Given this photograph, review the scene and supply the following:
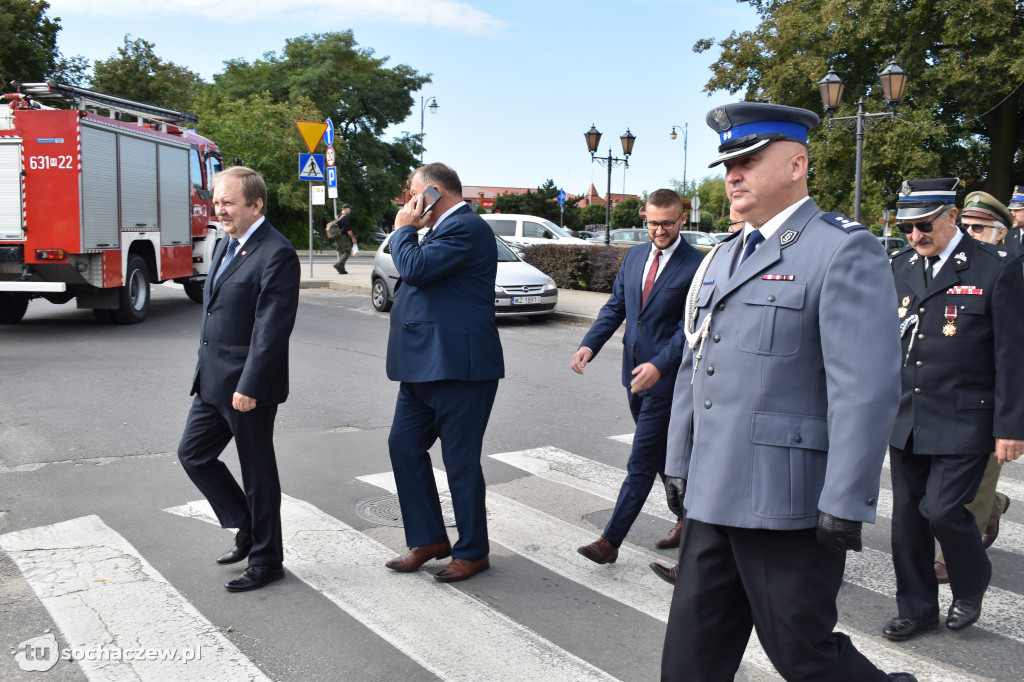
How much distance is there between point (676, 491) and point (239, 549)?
2505 mm

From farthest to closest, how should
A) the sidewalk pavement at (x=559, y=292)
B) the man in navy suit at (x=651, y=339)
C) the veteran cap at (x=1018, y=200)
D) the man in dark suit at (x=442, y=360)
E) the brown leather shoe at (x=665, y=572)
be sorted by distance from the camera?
the sidewalk pavement at (x=559, y=292)
the veteran cap at (x=1018, y=200)
the man in navy suit at (x=651, y=339)
the brown leather shoe at (x=665, y=572)
the man in dark suit at (x=442, y=360)

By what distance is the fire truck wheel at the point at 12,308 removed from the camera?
13.0 meters

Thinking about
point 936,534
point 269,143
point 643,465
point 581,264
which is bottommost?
point 936,534

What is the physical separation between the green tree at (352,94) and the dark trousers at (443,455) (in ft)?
151

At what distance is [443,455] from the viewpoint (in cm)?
429

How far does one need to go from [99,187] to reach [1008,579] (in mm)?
11700

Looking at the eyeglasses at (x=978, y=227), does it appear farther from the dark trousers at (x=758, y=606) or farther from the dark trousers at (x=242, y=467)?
the dark trousers at (x=242, y=467)

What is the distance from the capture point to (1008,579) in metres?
4.46

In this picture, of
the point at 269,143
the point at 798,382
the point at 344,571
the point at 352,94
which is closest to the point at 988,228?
the point at 798,382

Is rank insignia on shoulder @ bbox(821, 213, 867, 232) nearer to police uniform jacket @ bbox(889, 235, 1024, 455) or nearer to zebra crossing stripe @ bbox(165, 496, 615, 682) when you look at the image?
police uniform jacket @ bbox(889, 235, 1024, 455)

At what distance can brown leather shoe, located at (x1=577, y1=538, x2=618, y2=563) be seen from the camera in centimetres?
441

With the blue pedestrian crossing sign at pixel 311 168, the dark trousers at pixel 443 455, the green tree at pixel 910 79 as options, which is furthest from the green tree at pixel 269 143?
the dark trousers at pixel 443 455

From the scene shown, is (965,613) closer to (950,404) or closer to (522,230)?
(950,404)

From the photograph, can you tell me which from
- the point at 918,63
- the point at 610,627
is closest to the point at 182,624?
the point at 610,627
